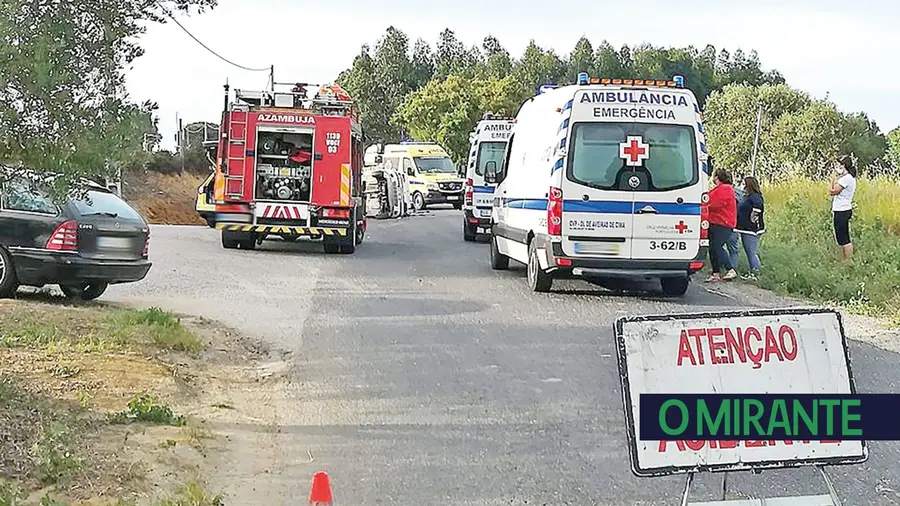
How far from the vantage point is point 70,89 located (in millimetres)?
6527

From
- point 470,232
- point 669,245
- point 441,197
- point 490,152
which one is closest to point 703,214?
point 669,245

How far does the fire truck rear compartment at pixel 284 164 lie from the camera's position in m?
20.2

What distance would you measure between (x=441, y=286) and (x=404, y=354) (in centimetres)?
528

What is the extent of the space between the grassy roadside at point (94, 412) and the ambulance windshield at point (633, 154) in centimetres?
530

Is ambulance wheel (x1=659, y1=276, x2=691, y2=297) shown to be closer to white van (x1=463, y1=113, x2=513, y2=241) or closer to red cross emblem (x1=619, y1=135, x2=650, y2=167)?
red cross emblem (x1=619, y1=135, x2=650, y2=167)

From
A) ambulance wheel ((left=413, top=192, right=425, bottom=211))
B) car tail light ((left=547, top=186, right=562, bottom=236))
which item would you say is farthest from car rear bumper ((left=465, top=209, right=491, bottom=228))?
ambulance wheel ((left=413, top=192, right=425, bottom=211))

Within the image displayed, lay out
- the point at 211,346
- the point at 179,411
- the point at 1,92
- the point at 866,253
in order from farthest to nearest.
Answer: the point at 866,253
the point at 211,346
the point at 179,411
the point at 1,92

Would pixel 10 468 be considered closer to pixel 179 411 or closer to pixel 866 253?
pixel 179 411

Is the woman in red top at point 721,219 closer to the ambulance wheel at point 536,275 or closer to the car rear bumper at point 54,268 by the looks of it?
the ambulance wheel at point 536,275

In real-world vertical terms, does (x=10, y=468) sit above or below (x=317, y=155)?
below

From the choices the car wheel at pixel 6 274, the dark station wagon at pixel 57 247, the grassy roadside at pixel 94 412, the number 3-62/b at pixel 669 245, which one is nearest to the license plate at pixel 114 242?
the dark station wagon at pixel 57 247

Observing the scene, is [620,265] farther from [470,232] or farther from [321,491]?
[470,232]

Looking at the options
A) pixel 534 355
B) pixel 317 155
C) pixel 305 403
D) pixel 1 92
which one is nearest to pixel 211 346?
pixel 305 403

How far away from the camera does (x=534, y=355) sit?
10078 mm
